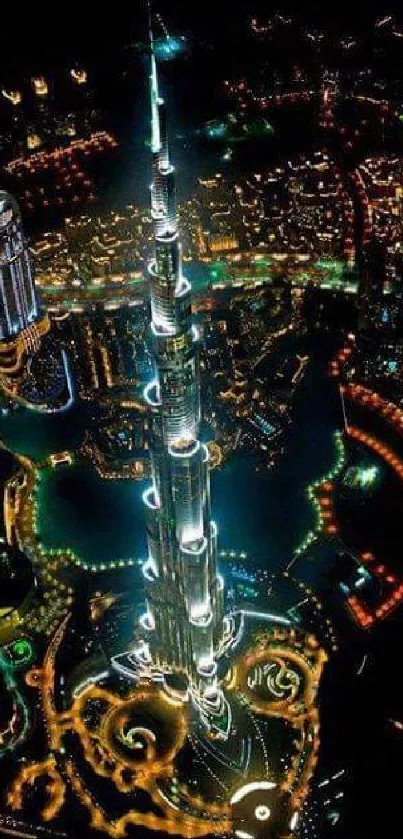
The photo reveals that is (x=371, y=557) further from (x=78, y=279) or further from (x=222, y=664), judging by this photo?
(x=78, y=279)

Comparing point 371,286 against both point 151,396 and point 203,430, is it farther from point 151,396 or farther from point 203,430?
point 151,396

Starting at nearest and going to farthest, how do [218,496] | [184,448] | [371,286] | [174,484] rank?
[184,448] → [174,484] → [218,496] → [371,286]

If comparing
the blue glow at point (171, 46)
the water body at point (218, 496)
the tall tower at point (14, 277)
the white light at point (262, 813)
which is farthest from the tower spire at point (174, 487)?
the blue glow at point (171, 46)

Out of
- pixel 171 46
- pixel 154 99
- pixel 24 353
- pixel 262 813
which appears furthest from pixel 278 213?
pixel 262 813

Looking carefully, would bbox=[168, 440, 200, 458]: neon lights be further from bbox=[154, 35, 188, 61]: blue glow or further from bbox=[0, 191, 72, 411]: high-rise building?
bbox=[154, 35, 188, 61]: blue glow

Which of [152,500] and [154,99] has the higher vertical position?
[154,99]

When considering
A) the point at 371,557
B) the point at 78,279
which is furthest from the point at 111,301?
the point at 371,557

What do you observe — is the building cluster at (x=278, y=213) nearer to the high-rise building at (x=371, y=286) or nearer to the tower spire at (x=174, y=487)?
the high-rise building at (x=371, y=286)

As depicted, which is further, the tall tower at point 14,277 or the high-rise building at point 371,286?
the high-rise building at point 371,286
